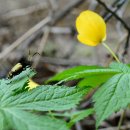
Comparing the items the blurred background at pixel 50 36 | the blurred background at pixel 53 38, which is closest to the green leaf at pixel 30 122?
the blurred background at pixel 53 38

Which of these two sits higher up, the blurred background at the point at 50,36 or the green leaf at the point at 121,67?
the blurred background at the point at 50,36

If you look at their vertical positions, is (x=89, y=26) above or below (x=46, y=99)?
above

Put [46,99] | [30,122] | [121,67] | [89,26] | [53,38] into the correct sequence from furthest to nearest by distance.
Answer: [53,38] < [89,26] < [121,67] < [46,99] < [30,122]

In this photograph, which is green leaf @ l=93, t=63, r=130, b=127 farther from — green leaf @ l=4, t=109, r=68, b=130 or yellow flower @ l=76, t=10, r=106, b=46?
yellow flower @ l=76, t=10, r=106, b=46

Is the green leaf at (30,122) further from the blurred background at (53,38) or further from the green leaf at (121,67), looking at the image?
the blurred background at (53,38)

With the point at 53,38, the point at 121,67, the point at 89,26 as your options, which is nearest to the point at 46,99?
the point at 121,67

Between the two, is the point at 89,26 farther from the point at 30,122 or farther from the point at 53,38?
the point at 53,38
